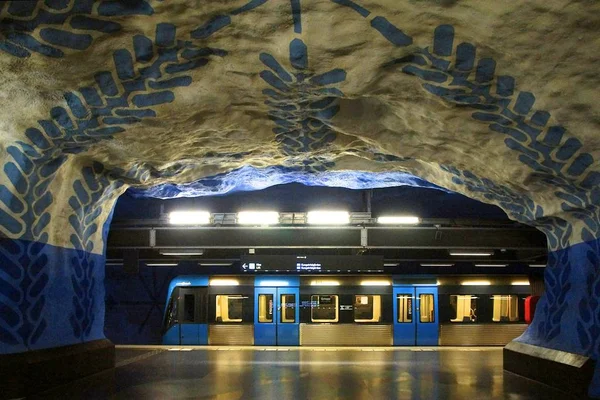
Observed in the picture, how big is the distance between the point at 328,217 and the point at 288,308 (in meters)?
3.48

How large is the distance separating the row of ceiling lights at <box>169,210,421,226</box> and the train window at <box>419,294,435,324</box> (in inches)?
135

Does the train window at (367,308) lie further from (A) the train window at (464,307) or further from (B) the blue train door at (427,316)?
(A) the train window at (464,307)

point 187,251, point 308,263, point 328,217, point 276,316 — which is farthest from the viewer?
point 276,316

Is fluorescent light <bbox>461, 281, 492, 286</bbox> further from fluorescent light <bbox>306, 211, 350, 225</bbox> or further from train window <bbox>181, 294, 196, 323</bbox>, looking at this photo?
train window <bbox>181, 294, 196, 323</bbox>

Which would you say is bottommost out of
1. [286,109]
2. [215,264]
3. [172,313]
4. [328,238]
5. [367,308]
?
[172,313]

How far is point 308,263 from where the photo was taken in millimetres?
12430

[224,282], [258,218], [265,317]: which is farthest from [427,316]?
[258,218]

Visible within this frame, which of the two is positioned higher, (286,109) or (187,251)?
(286,109)

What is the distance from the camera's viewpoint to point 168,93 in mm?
5047

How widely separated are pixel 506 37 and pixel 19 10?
318 cm

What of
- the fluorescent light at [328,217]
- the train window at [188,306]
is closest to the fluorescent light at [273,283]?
the train window at [188,306]

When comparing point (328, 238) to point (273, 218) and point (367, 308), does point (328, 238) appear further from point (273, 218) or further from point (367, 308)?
point (367, 308)

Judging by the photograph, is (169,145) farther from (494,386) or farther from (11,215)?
Result: (494,386)

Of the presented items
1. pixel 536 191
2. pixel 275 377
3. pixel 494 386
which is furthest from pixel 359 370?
pixel 536 191
